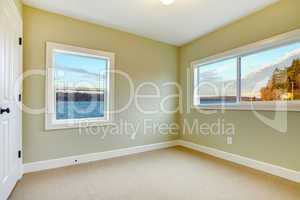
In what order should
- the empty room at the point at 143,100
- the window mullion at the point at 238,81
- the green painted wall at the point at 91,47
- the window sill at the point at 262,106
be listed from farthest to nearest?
1. the window mullion at the point at 238,81
2. the green painted wall at the point at 91,47
3. the window sill at the point at 262,106
4. the empty room at the point at 143,100

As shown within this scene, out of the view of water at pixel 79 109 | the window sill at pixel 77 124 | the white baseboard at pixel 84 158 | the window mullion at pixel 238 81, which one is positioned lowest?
the white baseboard at pixel 84 158

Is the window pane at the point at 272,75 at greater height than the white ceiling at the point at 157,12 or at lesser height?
lesser

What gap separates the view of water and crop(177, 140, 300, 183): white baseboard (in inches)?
89.1

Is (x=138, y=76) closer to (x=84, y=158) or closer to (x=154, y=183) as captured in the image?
(x=84, y=158)

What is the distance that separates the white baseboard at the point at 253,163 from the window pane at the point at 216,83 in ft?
3.28

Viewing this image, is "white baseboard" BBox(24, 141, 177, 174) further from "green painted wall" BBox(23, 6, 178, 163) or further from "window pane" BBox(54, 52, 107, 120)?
"window pane" BBox(54, 52, 107, 120)

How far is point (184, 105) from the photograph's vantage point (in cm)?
432

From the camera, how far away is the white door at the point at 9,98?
6.08 feet

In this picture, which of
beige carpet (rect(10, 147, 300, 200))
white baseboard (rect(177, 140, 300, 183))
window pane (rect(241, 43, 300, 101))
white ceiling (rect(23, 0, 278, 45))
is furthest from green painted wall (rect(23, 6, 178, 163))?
window pane (rect(241, 43, 300, 101))

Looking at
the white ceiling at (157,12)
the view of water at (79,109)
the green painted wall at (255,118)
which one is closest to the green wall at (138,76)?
the green painted wall at (255,118)

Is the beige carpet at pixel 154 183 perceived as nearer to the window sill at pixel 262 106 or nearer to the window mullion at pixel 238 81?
the window sill at pixel 262 106

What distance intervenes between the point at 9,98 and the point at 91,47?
1.63 meters

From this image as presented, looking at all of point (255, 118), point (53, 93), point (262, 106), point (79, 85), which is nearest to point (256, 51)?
point (262, 106)

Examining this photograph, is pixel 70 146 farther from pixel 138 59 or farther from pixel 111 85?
pixel 138 59
